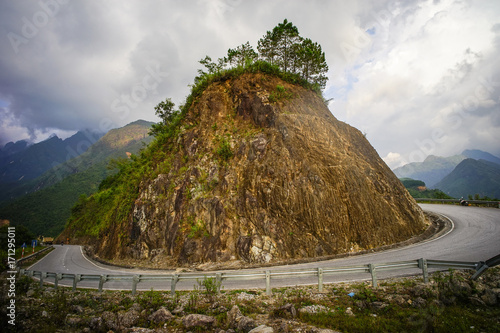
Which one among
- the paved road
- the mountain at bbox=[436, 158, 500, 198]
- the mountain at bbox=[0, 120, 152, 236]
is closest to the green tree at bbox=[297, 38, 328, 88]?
the paved road

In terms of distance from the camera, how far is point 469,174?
167 m

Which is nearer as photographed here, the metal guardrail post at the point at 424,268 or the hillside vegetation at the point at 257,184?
the metal guardrail post at the point at 424,268

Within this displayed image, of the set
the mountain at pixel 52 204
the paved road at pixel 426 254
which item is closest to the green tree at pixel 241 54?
the paved road at pixel 426 254

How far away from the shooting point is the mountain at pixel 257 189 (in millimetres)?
15484

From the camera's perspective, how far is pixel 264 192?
17.1 m

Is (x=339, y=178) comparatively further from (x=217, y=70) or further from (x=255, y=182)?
(x=217, y=70)

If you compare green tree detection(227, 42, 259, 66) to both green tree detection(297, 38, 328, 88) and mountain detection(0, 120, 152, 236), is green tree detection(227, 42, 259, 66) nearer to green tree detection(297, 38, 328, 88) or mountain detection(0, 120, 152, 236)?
green tree detection(297, 38, 328, 88)

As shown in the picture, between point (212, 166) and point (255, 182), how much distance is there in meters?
4.77

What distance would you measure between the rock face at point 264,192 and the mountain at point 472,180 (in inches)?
7004

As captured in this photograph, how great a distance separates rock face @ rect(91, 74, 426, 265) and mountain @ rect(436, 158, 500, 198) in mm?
177890

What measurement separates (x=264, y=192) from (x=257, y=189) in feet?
2.29

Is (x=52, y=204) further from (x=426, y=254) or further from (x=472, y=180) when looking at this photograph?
(x=472, y=180)

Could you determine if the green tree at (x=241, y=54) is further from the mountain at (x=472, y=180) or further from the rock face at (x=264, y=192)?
the mountain at (x=472, y=180)

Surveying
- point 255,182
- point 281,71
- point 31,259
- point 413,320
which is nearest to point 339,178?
point 255,182
